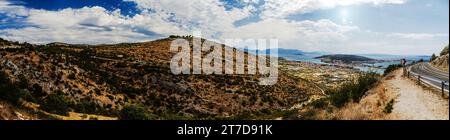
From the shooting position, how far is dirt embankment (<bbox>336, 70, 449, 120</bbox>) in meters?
16.5

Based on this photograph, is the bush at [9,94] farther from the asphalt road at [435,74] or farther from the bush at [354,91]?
the asphalt road at [435,74]

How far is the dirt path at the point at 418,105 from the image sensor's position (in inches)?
638

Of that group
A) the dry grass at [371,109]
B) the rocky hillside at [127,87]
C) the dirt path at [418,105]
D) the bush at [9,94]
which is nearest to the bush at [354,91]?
the dry grass at [371,109]

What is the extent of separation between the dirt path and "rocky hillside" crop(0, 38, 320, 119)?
19.4m

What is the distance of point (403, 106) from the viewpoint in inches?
740

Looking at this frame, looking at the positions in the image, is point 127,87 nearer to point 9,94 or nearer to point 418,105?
point 9,94

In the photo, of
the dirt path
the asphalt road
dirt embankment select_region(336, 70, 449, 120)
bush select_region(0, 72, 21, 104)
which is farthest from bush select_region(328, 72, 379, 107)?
bush select_region(0, 72, 21, 104)

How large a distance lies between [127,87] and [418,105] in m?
38.6

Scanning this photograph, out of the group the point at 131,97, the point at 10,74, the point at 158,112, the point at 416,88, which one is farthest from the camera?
the point at 131,97

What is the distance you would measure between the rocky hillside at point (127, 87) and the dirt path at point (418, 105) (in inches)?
765
